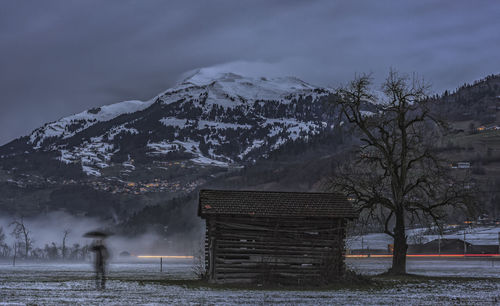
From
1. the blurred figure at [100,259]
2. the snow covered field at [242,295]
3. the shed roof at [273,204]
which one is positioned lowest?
the snow covered field at [242,295]

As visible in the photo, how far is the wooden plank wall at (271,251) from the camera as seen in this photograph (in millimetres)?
33094

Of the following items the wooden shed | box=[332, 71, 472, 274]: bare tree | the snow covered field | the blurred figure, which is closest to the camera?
the snow covered field

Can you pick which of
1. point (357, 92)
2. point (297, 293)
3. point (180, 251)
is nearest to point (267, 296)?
point (297, 293)

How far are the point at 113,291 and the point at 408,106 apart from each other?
2156 centimetres

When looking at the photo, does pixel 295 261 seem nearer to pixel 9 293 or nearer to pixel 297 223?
pixel 297 223

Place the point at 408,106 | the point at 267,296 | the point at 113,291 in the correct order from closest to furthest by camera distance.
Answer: the point at 267,296
the point at 113,291
the point at 408,106

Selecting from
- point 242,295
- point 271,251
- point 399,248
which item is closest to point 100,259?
point 242,295

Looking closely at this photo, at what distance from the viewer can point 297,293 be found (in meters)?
28.3

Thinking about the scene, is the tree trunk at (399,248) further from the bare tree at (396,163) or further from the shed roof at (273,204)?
the shed roof at (273,204)

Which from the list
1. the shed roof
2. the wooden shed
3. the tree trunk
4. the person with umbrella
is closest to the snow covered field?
the person with umbrella

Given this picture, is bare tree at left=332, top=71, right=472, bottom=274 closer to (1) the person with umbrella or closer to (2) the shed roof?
(2) the shed roof

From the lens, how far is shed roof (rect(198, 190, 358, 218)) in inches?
1302

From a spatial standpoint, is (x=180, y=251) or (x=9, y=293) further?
(x=180, y=251)

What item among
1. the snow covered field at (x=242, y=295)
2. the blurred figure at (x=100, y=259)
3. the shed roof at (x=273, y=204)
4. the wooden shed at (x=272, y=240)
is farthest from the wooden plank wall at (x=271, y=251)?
the blurred figure at (x=100, y=259)
